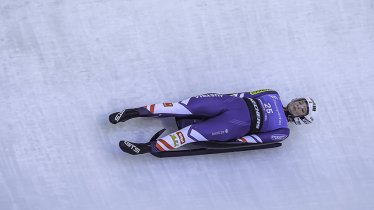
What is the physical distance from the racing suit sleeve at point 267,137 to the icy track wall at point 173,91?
303mm

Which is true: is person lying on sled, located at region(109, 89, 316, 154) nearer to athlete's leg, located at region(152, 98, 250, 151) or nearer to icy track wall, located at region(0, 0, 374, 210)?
athlete's leg, located at region(152, 98, 250, 151)

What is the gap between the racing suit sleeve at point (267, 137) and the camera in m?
4.69

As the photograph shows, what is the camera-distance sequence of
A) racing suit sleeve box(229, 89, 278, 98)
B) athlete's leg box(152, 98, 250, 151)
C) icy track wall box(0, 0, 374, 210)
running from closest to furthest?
1. athlete's leg box(152, 98, 250, 151)
2. icy track wall box(0, 0, 374, 210)
3. racing suit sleeve box(229, 89, 278, 98)

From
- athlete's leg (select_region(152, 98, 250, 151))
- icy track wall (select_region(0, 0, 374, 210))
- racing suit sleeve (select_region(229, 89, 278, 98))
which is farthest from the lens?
racing suit sleeve (select_region(229, 89, 278, 98))

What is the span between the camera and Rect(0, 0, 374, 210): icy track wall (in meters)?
4.67

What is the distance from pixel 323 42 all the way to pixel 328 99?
0.60 metres

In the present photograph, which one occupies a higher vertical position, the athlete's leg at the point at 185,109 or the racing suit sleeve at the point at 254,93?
the athlete's leg at the point at 185,109

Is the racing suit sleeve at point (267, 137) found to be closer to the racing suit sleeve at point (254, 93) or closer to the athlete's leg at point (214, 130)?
the athlete's leg at point (214, 130)

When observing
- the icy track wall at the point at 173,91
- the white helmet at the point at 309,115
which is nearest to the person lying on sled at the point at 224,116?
the white helmet at the point at 309,115

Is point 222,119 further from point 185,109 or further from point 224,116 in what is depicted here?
point 185,109

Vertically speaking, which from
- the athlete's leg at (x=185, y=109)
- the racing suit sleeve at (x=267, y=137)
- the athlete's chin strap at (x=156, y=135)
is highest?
the athlete's leg at (x=185, y=109)

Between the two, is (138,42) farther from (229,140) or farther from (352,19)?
(352,19)

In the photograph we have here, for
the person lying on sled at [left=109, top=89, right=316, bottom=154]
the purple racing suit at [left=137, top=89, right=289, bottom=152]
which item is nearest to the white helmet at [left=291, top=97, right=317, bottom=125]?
the person lying on sled at [left=109, top=89, right=316, bottom=154]

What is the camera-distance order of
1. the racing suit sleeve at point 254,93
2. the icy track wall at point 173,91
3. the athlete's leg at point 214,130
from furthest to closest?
the racing suit sleeve at point 254,93 → the icy track wall at point 173,91 → the athlete's leg at point 214,130
